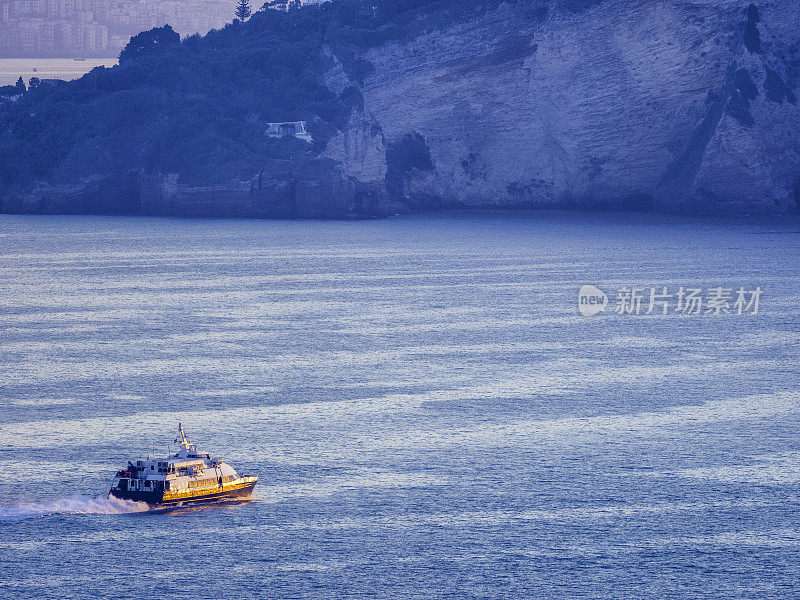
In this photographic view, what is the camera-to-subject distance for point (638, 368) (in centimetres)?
3428

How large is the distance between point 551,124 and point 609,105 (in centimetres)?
537

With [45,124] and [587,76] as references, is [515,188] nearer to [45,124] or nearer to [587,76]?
[587,76]

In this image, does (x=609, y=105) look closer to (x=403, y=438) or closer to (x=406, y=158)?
(x=406, y=158)

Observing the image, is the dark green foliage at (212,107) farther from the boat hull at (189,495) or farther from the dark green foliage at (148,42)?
the boat hull at (189,495)

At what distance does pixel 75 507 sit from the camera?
70.5ft

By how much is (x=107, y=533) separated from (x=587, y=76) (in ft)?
267

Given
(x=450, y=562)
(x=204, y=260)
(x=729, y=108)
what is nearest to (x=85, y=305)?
(x=204, y=260)

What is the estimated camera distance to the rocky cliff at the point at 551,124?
306 ft

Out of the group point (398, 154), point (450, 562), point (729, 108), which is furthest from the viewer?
point (398, 154)

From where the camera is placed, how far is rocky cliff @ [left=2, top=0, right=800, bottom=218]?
93.2 meters

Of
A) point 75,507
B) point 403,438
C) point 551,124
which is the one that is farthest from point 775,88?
point 75,507

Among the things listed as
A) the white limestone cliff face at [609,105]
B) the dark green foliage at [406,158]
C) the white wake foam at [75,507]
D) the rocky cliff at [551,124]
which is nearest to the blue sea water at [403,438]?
the white wake foam at [75,507]

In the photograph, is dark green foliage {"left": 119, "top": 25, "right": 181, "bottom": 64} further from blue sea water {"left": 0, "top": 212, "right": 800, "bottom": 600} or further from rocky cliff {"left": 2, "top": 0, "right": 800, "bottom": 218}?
blue sea water {"left": 0, "top": 212, "right": 800, "bottom": 600}

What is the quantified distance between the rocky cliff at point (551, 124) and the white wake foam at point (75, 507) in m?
75.9
